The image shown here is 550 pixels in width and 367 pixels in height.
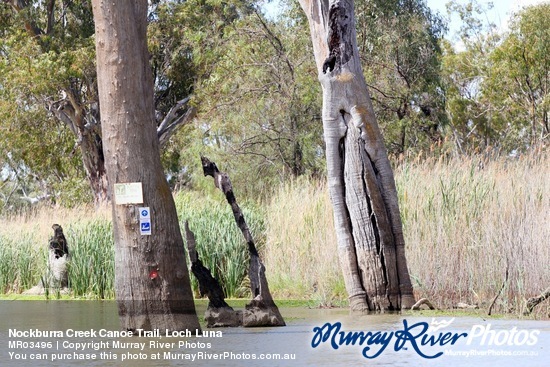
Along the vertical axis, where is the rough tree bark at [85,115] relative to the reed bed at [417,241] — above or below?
above

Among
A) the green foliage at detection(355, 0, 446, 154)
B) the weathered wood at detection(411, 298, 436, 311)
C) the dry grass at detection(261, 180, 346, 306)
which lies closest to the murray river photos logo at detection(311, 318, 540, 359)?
the weathered wood at detection(411, 298, 436, 311)

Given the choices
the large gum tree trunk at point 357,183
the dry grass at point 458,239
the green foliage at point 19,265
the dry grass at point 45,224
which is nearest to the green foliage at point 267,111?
the dry grass at point 45,224

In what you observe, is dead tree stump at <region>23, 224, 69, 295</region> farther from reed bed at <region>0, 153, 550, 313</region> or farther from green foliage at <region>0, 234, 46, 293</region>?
green foliage at <region>0, 234, 46, 293</region>

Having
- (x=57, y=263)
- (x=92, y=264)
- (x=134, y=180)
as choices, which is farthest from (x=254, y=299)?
(x=57, y=263)

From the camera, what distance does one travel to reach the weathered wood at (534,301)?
937 cm

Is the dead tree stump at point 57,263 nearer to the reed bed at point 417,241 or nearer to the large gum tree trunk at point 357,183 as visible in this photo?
the reed bed at point 417,241

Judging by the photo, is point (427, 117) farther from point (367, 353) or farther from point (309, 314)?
point (367, 353)

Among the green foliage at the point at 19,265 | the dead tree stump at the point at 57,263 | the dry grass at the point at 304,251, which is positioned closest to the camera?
the dry grass at the point at 304,251

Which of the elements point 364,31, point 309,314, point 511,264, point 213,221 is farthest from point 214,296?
point 364,31

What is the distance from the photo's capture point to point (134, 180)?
27.2 ft

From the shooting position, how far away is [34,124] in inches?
1315

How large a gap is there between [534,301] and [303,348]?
124 inches

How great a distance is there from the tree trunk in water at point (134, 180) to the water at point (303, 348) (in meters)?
0.33

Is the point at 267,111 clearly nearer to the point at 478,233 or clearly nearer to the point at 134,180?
the point at 478,233
